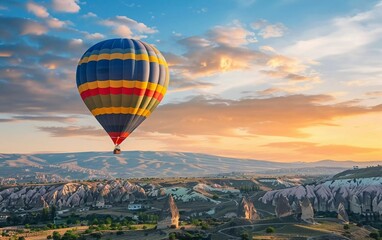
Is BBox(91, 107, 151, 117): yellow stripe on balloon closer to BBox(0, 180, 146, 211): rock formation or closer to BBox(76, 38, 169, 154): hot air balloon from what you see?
BBox(76, 38, 169, 154): hot air balloon

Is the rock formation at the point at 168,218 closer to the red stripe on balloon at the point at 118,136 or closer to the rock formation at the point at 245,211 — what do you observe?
the rock formation at the point at 245,211

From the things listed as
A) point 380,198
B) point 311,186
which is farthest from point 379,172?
point 380,198

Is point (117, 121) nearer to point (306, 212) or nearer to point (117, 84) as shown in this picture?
point (117, 84)

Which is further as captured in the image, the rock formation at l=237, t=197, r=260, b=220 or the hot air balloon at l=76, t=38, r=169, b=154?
the rock formation at l=237, t=197, r=260, b=220

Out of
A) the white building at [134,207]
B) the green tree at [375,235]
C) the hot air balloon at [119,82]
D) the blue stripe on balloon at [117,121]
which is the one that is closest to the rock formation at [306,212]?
the green tree at [375,235]

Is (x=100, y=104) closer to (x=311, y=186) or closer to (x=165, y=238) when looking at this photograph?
(x=165, y=238)

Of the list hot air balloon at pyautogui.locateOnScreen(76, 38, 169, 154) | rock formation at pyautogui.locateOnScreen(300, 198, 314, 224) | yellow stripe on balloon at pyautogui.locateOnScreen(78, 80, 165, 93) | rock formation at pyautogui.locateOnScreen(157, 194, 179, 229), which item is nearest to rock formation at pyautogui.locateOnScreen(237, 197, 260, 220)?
rock formation at pyautogui.locateOnScreen(300, 198, 314, 224)
